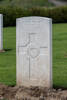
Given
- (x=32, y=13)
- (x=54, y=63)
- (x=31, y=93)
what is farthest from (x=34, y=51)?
(x=32, y=13)

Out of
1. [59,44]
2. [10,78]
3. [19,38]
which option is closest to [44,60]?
[19,38]

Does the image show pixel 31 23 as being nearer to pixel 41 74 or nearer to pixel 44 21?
pixel 44 21

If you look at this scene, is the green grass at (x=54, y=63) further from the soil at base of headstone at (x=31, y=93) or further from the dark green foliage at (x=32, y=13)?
the dark green foliage at (x=32, y=13)

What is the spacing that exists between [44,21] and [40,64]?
69 cm

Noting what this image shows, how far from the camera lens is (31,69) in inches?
284

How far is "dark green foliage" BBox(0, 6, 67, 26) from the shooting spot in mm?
24547

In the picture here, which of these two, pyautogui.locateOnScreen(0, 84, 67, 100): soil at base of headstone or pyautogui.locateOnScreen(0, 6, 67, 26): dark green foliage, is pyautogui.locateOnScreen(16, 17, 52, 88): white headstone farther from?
pyautogui.locateOnScreen(0, 6, 67, 26): dark green foliage

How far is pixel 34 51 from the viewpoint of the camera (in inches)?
281

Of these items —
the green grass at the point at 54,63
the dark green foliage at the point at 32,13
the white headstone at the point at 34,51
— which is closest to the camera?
the white headstone at the point at 34,51

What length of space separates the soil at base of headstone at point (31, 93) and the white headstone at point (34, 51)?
0.61ft

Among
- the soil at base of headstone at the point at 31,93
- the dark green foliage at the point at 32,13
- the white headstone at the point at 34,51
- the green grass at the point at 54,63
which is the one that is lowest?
the dark green foliage at the point at 32,13

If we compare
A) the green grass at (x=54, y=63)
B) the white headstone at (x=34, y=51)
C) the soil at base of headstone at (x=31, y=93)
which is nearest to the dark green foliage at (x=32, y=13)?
the green grass at (x=54, y=63)

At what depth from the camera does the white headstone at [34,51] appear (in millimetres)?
7047

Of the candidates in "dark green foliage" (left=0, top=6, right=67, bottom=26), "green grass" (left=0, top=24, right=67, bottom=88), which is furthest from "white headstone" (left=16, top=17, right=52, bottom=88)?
"dark green foliage" (left=0, top=6, right=67, bottom=26)
